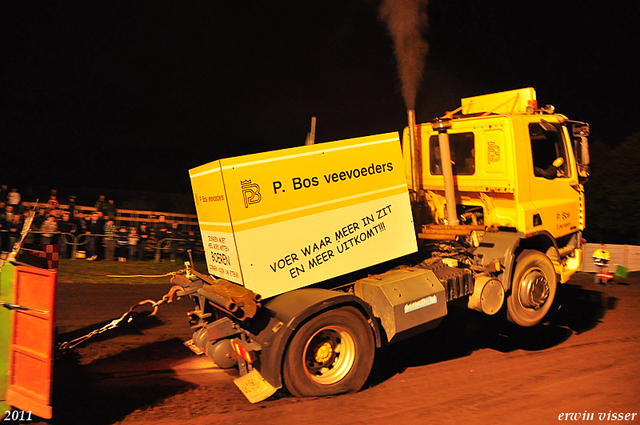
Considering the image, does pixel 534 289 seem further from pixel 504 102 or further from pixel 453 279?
pixel 504 102

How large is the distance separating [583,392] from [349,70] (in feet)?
70.2

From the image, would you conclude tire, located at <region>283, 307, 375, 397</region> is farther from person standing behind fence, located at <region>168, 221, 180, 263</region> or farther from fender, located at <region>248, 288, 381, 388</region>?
person standing behind fence, located at <region>168, 221, 180, 263</region>

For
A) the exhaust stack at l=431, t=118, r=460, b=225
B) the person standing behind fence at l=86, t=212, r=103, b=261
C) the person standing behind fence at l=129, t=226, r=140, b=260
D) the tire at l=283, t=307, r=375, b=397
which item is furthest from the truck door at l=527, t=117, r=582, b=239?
the person standing behind fence at l=86, t=212, r=103, b=261

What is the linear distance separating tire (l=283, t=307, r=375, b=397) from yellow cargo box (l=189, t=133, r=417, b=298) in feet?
1.72

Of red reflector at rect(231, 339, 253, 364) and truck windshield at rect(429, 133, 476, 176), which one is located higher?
truck windshield at rect(429, 133, 476, 176)

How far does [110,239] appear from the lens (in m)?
13.2

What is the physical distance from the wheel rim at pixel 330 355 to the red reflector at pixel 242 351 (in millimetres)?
575

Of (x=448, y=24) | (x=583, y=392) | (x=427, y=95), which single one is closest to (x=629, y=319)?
(x=583, y=392)

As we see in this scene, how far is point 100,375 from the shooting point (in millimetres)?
5609

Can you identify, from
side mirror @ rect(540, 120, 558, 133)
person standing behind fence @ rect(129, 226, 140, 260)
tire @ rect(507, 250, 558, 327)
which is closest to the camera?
tire @ rect(507, 250, 558, 327)

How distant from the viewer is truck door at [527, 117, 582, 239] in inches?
281

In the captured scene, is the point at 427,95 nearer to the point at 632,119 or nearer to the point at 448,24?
the point at 448,24

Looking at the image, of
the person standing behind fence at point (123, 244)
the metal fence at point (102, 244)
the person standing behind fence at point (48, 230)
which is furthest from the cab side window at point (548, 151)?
the person standing behind fence at point (48, 230)

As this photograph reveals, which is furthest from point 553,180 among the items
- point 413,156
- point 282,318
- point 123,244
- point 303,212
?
point 123,244
